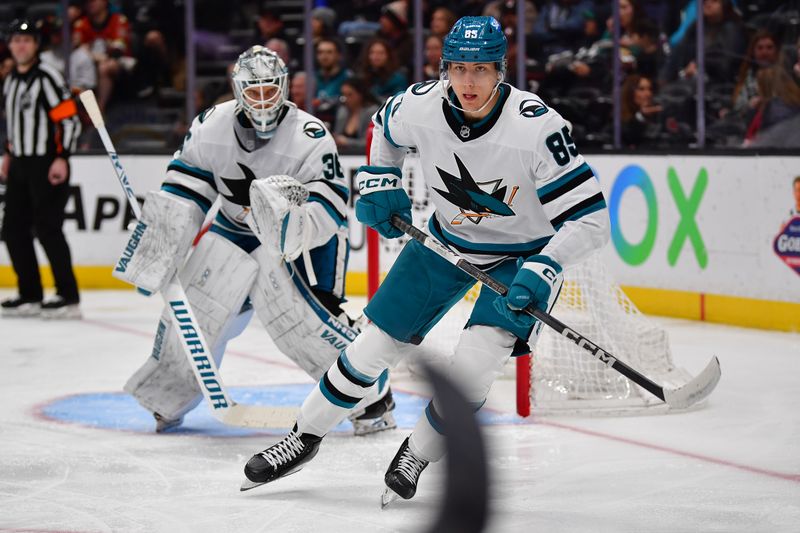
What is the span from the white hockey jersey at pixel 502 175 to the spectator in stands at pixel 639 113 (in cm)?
367

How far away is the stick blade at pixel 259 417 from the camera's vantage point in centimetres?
346

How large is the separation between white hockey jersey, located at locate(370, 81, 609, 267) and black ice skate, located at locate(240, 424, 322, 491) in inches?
21.7

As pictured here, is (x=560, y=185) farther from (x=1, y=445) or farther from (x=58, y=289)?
(x=58, y=289)

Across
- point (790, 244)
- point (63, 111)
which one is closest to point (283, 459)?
point (790, 244)

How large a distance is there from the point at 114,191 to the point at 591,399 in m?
3.75

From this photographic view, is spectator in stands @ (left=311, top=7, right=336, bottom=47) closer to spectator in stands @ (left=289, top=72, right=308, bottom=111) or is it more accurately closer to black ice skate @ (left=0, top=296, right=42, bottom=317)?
spectator in stands @ (left=289, top=72, right=308, bottom=111)

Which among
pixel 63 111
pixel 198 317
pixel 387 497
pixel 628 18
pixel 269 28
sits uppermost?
pixel 628 18

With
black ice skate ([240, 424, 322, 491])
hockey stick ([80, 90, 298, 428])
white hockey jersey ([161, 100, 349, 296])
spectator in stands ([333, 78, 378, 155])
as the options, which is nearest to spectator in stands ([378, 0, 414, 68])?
spectator in stands ([333, 78, 378, 155])

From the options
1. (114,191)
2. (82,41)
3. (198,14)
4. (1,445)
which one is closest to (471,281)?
(1,445)

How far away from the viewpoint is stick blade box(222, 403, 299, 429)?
346 centimetres

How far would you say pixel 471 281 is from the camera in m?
2.85

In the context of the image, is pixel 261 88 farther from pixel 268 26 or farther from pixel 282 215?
pixel 268 26

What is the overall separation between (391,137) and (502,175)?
1.08ft

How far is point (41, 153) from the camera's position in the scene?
583 cm
